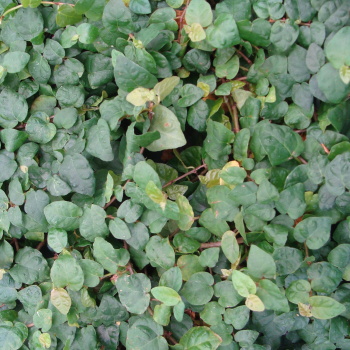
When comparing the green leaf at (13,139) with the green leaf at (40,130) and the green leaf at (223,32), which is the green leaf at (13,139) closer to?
the green leaf at (40,130)

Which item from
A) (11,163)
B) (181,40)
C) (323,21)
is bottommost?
(11,163)

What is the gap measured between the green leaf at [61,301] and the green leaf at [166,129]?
19.1 inches

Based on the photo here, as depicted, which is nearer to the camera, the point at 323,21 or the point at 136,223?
the point at 323,21

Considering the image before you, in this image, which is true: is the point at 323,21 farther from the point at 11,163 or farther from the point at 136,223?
the point at 11,163

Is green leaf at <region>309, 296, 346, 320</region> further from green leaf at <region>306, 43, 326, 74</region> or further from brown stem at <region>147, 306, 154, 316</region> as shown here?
green leaf at <region>306, 43, 326, 74</region>

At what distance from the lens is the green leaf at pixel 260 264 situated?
3.38 ft

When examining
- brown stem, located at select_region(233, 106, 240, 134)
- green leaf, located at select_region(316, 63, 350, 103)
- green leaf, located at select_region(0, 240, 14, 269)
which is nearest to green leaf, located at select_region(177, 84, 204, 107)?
brown stem, located at select_region(233, 106, 240, 134)

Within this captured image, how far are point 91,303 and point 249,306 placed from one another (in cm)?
46

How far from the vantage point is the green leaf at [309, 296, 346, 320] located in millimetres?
1024

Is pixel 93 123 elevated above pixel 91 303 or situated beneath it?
elevated above

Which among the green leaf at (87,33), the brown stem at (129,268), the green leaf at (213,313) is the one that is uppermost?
the green leaf at (87,33)

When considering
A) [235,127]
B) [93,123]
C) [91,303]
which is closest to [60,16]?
[93,123]

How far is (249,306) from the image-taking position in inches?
41.0

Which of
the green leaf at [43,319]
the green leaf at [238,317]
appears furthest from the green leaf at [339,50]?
the green leaf at [43,319]
